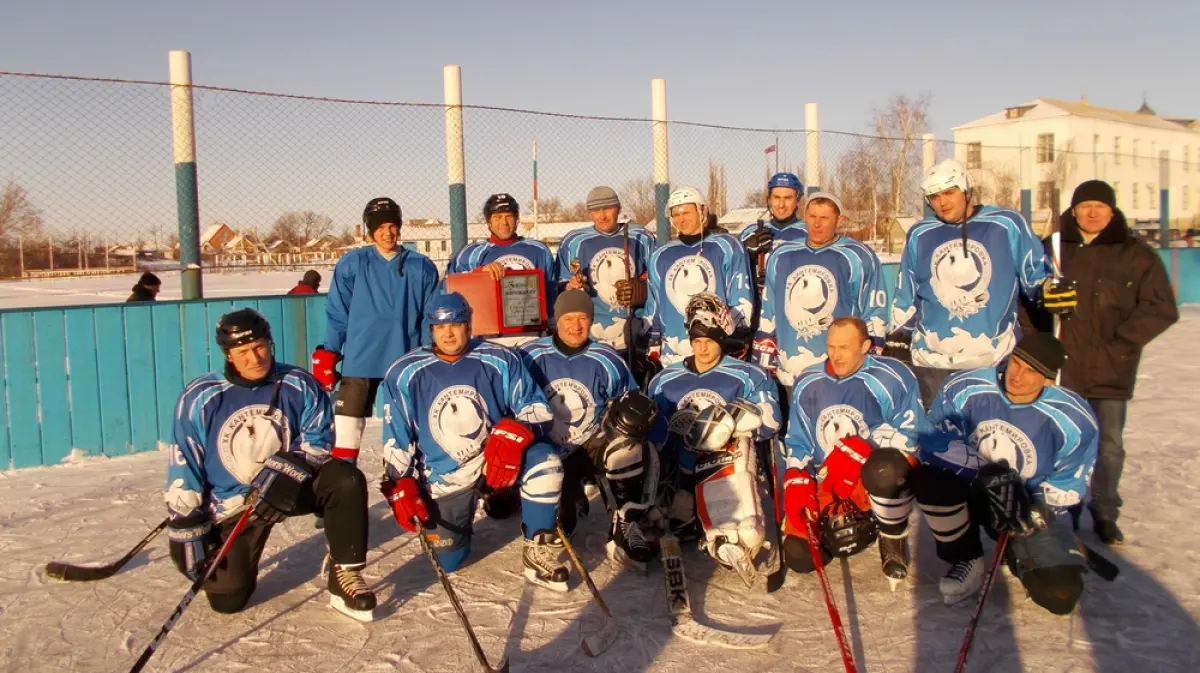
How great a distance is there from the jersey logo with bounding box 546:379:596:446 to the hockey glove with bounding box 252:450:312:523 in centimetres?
119

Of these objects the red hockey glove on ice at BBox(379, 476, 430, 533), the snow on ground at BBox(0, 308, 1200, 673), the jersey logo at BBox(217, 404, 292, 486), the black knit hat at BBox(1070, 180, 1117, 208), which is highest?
the black knit hat at BBox(1070, 180, 1117, 208)

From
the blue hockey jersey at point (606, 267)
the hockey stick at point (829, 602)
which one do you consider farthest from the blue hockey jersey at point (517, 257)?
the hockey stick at point (829, 602)

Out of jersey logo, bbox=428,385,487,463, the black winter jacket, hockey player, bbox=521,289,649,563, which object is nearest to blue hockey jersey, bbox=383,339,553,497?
jersey logo, bbox=428,385,487,463

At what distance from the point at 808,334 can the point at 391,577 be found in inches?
86.3

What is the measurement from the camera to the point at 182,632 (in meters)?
3.42

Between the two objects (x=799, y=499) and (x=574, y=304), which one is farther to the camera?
(x=574, y=304)

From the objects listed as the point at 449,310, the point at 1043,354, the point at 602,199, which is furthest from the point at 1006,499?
the point at 602,199

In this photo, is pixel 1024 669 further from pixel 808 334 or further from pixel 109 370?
pixel 109 370

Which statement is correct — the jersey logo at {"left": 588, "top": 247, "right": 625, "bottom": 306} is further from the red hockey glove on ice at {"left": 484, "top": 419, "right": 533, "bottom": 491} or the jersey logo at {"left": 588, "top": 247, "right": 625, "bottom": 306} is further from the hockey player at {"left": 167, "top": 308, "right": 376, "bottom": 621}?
the hockey player at {"left": 167, "top": 308, "right": 376, "bottom": 621}

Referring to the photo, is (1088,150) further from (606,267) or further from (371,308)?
(371,308)

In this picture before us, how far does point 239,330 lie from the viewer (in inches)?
138

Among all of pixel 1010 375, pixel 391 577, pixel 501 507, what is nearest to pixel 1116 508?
pixel 1010 375

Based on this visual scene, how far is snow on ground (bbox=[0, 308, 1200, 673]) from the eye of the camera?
3.11m

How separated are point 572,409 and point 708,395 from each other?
62 cm
